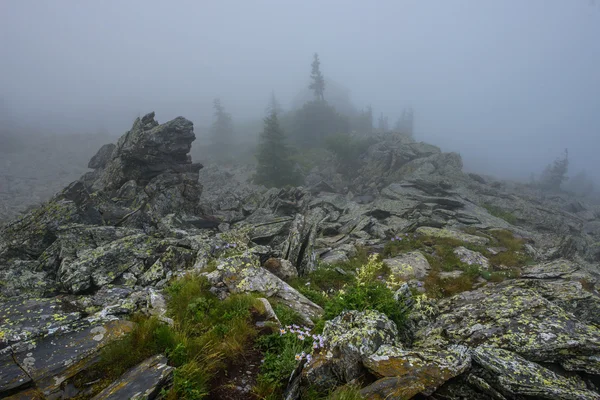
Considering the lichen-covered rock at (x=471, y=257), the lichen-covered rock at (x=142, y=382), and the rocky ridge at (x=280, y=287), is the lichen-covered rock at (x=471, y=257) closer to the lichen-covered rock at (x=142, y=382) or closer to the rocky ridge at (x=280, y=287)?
the rocky ridge at (x=280, y=287)

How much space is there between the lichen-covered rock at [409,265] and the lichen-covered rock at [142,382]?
9832 millimetres

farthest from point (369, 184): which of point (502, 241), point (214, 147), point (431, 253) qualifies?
point (214, 147)

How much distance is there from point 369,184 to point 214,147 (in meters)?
55.9

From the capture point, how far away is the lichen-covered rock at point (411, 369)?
4195mm

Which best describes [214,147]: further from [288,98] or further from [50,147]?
[288,98]

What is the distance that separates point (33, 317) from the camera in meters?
6.06

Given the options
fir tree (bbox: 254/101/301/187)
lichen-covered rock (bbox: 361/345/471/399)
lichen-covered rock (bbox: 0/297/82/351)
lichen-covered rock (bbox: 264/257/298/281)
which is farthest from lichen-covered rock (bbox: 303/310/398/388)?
fir tree (bbox: 254/101/301/187)

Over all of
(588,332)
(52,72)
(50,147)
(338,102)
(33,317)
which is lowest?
(50,147)

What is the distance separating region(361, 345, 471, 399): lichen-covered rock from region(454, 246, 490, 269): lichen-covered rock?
11957mm

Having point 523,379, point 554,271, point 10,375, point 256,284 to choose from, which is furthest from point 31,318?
point 554,271

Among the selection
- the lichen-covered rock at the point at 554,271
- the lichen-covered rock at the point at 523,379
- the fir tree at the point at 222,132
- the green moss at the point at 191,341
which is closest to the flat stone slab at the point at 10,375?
the green moss at the point at 191,341

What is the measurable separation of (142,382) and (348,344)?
10.9ft

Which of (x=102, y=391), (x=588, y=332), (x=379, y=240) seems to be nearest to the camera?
(x=102, y=391)

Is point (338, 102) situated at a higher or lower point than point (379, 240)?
higher
